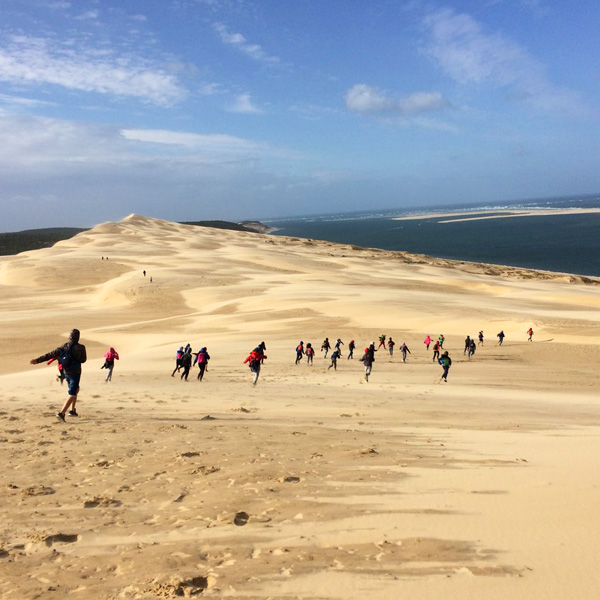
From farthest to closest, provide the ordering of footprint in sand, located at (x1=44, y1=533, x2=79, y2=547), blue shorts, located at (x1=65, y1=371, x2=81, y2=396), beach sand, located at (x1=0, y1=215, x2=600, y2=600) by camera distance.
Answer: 1. blue shorts, located at (x1=65, y1=371, x2=81, y2=396)
2. footprint in sand, located at (x1=44, y1=533, x2=79, y2=547)
3. beach sand, located at (x1=0, y1=215, x2=600, y2=600)

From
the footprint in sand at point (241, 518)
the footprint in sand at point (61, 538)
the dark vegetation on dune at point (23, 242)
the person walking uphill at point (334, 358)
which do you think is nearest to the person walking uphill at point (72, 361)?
the footprint in sand at point (61, 538)

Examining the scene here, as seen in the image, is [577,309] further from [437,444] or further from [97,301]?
[97,301]

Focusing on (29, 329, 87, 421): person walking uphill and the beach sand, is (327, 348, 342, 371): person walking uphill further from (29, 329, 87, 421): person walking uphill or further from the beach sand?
(29, 329, 87, 421): person walking uphill

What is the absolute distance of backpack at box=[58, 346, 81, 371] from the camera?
397 inches

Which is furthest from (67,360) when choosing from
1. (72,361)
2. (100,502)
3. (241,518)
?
(241,518)

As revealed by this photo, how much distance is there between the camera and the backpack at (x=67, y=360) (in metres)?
10.1

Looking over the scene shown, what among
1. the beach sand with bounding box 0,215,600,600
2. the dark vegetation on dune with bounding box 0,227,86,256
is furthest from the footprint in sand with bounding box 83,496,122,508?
the dark vegetation on dune with bounding box 0,227,86,256

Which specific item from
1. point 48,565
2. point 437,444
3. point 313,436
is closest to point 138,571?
point 48,565

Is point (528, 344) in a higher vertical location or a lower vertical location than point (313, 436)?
lower

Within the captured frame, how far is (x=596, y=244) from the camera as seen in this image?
11738 centimetres

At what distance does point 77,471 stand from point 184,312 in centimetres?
3346

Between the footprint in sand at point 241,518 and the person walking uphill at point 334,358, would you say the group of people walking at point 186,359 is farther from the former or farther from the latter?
the footprint in sand at point 241,518

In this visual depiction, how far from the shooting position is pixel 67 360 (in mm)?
10086

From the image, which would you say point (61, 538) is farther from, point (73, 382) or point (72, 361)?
point (72, 361)
